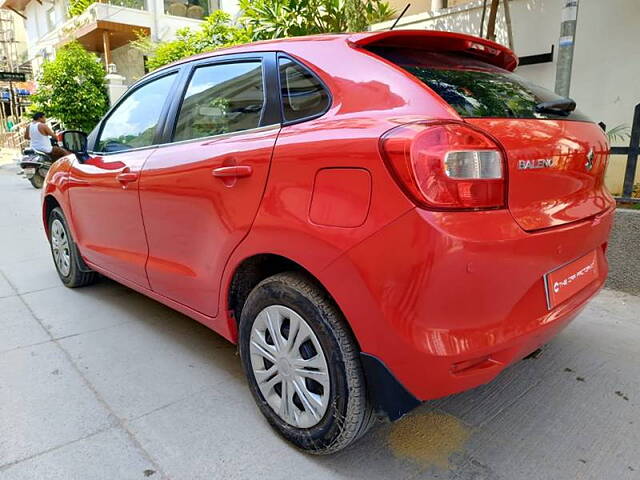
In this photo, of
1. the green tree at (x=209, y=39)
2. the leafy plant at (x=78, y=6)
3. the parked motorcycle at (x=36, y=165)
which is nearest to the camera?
the green tree at (x=209, y=39)

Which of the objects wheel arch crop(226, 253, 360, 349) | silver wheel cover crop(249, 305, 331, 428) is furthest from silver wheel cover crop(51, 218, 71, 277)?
silver wheel cover crop(249, 305, 331, 428)

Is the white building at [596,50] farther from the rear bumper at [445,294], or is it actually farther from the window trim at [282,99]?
the window trim at [282,99]

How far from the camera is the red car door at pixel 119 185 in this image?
2896 mm

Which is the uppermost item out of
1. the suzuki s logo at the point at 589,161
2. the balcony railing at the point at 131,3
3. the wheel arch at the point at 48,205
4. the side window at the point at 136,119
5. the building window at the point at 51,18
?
the building window at the point at 51,18

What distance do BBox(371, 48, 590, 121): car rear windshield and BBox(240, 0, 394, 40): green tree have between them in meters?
4.80

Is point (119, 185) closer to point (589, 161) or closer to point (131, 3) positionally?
point (589, 161)

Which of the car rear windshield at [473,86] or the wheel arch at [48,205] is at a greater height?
the car rear windshield at [473,86]

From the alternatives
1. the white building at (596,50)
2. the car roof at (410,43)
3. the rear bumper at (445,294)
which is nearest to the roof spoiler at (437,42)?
the car roof at (410,43)

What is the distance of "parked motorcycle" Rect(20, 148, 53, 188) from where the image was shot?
1049 centimetres

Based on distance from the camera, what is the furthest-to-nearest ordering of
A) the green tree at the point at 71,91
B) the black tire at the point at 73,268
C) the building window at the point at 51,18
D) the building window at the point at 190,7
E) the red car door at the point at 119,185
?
the building window at the point at 51,18, the building window at the point at 190,7, the green tree at the point at 71,91, the black tire at the point at 73,268, the red car door at the point at 119,185

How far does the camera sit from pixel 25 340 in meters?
3.17

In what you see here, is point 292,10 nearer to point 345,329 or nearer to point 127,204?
point 127,204

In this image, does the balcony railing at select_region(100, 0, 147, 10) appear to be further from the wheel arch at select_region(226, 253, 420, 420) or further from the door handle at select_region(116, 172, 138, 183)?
the wheel arch at select_region(226, 253, 420, 420)

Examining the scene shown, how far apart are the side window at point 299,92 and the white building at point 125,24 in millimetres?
12221
